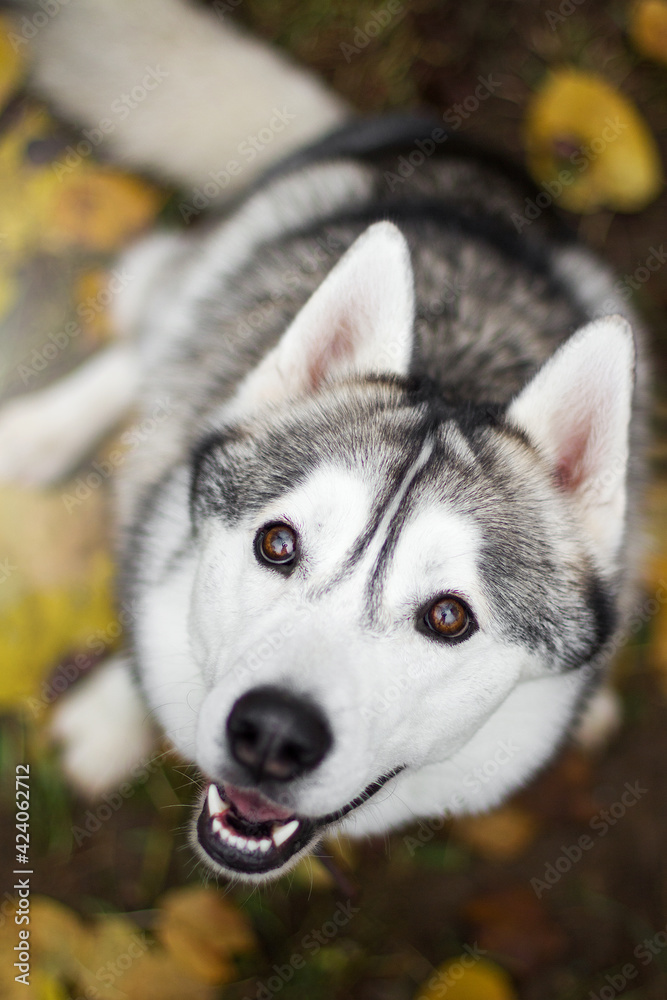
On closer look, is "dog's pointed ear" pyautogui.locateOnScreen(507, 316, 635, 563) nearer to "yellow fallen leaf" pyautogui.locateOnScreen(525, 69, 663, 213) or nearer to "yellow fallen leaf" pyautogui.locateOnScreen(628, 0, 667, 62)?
"yellow fallen leaf" pyautogui.locateOnScreen(525, 69, 663, 213)

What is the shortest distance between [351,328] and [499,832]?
8.47ft

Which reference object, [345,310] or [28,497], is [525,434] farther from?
[28,497]

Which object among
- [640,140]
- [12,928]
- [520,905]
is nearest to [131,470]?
[12,928]

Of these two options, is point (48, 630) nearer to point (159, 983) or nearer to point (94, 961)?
point (94, 961)

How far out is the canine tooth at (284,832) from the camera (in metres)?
2.01

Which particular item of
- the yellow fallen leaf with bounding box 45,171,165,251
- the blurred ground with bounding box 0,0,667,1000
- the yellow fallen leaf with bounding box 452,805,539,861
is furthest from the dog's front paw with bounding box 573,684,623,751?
the yellow fallen leaf with bounding box 45,171,165,251

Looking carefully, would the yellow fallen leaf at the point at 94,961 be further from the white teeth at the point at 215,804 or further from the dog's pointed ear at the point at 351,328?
the dog's pointed ear at the point at 351,328

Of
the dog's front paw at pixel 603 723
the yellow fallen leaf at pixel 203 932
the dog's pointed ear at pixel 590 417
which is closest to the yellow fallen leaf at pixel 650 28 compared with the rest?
the dog's pointed ear at pixel 590 417

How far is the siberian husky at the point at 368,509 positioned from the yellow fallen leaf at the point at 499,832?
106 centimetres

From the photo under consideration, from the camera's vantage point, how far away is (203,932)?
3.16m

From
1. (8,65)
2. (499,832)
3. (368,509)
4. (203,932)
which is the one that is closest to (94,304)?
(8,65)

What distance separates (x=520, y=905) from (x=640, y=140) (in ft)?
13.4

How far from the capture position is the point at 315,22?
4.21 m

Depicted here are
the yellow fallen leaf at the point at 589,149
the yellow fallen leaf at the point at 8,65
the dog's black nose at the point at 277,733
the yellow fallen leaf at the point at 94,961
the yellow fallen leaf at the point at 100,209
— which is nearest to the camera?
the dog's black nose at the point at 277,733
